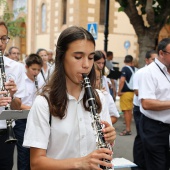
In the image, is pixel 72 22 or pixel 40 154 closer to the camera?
pixel 40 154

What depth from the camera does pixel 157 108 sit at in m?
3.80

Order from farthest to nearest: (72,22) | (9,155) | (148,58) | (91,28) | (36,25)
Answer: (36,25) < (72,22) < (91,28) < (148,58) < (9,155)

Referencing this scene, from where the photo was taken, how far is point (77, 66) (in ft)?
6.38

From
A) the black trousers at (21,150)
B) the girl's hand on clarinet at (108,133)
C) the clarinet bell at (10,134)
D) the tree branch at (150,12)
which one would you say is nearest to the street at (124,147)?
the black trousers at (21,150)

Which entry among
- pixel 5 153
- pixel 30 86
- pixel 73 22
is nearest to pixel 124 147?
pixel 30 86

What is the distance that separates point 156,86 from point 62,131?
85.0 inches

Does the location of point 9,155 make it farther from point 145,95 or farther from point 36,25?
point 36,25

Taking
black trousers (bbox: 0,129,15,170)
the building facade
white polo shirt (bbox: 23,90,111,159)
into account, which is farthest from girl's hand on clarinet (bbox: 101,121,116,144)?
the building facade

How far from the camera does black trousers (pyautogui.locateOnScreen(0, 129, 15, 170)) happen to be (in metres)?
3.35

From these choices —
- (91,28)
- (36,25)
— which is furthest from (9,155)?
(36,25)

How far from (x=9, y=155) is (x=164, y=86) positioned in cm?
184

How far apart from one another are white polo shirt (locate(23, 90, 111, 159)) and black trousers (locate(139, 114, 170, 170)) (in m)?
2.13

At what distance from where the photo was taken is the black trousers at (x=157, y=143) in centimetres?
400

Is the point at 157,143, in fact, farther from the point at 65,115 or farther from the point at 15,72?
the point at 65,115
